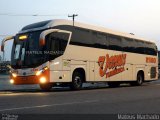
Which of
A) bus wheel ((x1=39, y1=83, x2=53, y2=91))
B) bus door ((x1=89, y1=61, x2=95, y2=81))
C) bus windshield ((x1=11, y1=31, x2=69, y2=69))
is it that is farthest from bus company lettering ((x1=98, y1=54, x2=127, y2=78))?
bus windshield ((x1=11, y1=31, x2=69, y2=69))

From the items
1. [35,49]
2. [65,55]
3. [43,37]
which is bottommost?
[65,55]

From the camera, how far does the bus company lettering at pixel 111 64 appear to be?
2602 centimetres

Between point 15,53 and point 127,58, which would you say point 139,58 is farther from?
point 15,53

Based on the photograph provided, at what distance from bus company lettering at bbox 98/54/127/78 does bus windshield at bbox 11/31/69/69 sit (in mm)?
4264

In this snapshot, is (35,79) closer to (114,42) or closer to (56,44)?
(56,44)

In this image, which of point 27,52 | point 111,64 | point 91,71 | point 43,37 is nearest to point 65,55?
point 27,52

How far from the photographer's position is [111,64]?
27141 millimetres

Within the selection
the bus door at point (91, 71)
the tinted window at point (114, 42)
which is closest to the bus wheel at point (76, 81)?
the bus door at point (91, 71)

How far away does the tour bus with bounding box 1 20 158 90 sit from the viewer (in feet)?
71.0

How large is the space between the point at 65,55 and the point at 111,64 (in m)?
5.34

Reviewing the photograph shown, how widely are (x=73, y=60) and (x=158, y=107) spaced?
10.00 metres

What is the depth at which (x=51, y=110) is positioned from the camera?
41.0ft

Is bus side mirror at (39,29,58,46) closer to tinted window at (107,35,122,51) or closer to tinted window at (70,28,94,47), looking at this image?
tinted window at (70,28,94,47)

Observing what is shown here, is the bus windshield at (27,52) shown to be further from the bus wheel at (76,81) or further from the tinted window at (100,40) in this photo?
the tinted window at (100,40)
